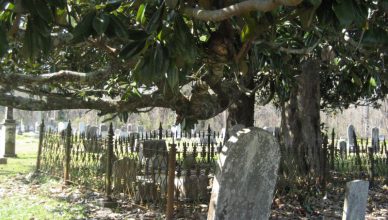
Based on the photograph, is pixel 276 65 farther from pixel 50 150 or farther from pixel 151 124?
pixel 151 124

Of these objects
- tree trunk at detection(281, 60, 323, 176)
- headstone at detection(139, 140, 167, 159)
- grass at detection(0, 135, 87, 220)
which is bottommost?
grass at detection(0, 135, 87, 220)

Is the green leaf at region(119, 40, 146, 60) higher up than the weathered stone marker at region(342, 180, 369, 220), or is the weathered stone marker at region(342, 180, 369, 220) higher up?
the green leaf at region(119, 40, 146, 60)

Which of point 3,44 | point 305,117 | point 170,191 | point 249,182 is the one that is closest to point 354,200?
point 249,182

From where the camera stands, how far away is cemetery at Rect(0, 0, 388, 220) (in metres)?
2.78

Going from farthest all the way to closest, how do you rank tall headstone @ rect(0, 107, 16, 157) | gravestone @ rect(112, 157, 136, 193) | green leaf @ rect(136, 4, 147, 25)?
tall headstone @ rect(0, 107, 16, 157)
gravestone @ rect(112, 157, 136, 193)
green leaf @ rect(136, 4, 147, 25)

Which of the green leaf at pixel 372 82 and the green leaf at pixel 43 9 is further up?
the green leaf at pixel 372 82

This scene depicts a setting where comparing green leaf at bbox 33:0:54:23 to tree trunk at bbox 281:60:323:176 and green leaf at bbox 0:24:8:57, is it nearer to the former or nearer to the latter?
green leaf at bbox 0:24:8:57

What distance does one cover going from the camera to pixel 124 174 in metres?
9.40

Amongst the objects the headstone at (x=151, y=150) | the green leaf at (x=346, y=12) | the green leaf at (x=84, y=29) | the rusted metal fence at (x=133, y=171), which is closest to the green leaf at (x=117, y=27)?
the green leaf at (x=84, y=29)

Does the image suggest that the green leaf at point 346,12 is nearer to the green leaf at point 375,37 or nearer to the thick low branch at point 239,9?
the thick low branch at point 239,9

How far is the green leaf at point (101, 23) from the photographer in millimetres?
2674

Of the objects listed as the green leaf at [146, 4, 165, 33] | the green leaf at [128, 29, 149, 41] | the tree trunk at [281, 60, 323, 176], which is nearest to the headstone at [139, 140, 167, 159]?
the tree trunk at [281, 60, 323, 176]

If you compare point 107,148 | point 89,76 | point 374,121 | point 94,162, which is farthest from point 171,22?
point 374,121

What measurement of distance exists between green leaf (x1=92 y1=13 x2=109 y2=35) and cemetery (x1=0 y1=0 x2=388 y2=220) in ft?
0.04
